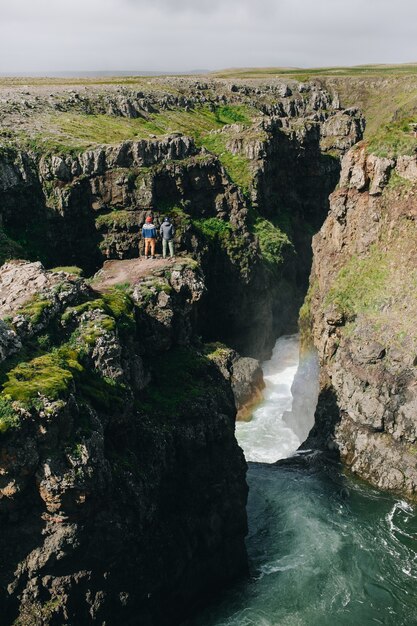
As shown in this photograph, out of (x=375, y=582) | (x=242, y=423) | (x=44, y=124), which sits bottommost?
(x=242, y=423)

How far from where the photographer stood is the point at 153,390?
3119 centimetres

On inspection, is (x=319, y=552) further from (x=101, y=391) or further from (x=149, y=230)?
(x=149, y=230)

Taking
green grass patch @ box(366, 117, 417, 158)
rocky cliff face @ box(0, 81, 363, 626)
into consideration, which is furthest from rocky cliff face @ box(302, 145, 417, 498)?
rocky cliff face @ box(0, 81, 363, 626)

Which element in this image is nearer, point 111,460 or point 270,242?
point 111,460

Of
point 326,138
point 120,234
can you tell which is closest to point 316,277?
point 120,234

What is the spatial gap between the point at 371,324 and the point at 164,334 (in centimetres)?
1665

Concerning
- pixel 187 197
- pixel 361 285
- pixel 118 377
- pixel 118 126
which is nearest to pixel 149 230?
pixel 361 285

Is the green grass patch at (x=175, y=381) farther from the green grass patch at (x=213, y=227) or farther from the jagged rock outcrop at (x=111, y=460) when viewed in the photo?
the green grass patch at (x=213, y=227)

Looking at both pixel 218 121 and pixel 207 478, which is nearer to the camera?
pixel 207 478

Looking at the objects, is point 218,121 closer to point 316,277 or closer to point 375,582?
point 316,277

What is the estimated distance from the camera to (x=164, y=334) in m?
33.8

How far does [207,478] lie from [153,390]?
17.3 feet

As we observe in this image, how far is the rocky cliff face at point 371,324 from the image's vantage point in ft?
129

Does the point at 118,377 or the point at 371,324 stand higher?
the point at 118,377
